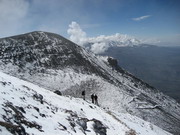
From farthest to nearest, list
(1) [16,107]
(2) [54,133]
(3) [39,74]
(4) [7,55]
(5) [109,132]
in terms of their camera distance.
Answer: (4) [7,55]
(3) [39,74]
(5) [109,132]
(1) [16,107]
(2) [54,133]

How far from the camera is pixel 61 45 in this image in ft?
306

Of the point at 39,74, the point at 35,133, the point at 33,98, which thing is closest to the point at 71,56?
the point at 39,74

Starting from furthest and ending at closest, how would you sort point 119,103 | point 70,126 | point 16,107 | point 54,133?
point 119,103
point 70,126
point 16,107
point 54,133

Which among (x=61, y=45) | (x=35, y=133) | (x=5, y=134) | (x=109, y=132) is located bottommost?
(x=109, y=132)

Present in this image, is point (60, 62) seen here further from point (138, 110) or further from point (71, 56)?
point (138, 110)

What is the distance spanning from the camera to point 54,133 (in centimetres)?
969

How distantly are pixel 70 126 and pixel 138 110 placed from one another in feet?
174

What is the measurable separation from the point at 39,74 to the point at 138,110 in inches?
1578

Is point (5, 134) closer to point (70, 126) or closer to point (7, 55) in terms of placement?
point (70, 126)

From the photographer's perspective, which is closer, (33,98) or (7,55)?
(33,98)

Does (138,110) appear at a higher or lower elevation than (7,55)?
lower

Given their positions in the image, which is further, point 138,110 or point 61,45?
point 61,45

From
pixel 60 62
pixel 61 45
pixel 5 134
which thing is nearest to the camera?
pixel 5 134

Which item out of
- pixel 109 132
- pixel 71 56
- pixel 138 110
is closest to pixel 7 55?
pixel 71 56
